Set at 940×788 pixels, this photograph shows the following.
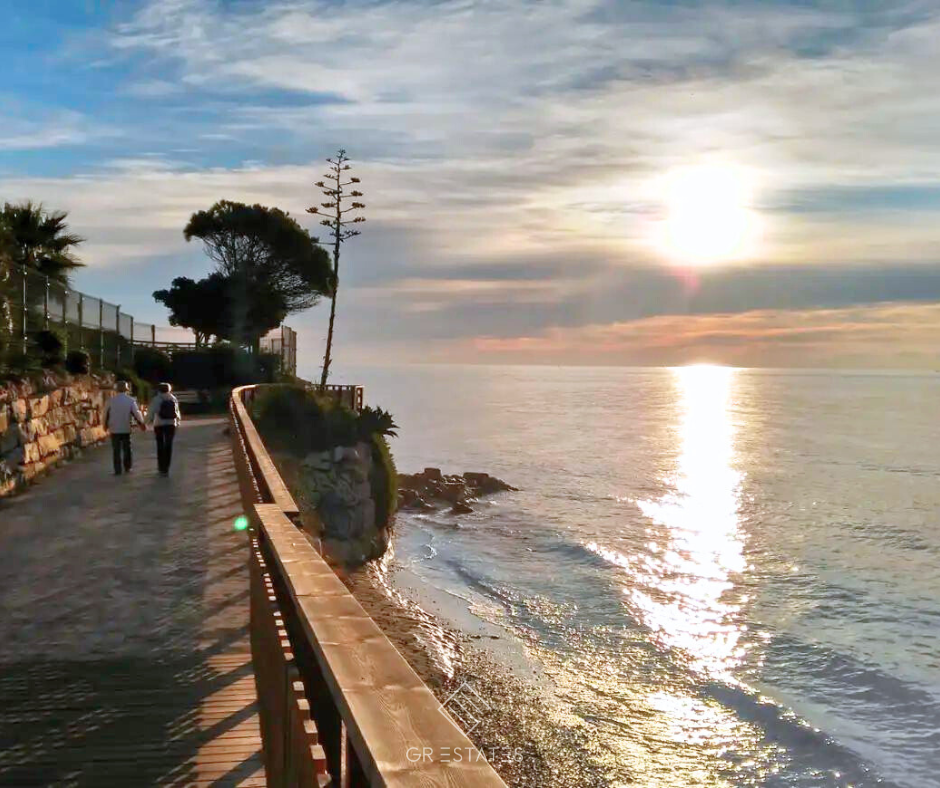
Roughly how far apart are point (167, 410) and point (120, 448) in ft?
3.84

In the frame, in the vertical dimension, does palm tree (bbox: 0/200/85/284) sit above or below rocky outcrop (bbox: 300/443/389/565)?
above

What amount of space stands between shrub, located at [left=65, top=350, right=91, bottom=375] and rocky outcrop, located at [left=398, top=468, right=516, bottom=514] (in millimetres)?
25213

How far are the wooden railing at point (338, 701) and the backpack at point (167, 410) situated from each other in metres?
11.9

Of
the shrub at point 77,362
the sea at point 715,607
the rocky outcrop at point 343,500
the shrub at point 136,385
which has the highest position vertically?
the shrub at point 77,362

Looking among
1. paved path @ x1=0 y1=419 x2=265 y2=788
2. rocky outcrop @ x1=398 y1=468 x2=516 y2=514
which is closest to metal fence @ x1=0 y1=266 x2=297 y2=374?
paved path @ x1=0 y1=419 x2=265 y2=788

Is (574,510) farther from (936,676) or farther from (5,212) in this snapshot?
(5,212)

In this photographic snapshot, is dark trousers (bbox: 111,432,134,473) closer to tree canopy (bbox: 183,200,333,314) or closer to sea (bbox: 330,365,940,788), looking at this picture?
sea (bbox: 330,365,940,788)

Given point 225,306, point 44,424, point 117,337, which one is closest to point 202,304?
point 225,306

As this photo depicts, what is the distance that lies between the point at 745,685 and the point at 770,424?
105123 millimetres

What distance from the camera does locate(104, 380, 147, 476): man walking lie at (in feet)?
51.9

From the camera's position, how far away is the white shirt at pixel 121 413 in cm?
1579

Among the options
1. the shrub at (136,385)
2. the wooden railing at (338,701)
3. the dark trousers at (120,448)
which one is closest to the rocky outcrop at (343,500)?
the shrub at (136,385)

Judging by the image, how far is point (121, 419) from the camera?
16.0m

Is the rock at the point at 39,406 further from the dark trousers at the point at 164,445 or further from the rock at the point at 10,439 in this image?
the dark trousers at the point at 164,445
